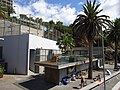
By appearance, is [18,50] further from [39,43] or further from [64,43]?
[64,43]

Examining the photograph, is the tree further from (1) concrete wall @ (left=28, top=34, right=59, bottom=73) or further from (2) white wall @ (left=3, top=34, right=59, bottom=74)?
(2) white wall @ (left=3, top=34, right=59, bottom=74)

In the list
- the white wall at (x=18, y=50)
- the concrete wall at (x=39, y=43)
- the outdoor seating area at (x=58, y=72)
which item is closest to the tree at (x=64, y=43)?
the concrete wall at (x=39, y=43)

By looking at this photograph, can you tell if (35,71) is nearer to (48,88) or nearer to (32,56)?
(32,56)

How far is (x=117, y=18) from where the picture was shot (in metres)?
48.4

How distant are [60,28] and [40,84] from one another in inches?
2244

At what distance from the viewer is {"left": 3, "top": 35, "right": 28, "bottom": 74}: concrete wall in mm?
35188

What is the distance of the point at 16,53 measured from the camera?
36.2 meters

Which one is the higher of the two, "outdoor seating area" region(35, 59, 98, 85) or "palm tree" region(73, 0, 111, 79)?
"palm tree" region(73, 0, 111, 79)

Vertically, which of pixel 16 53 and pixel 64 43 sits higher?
pixel 64 43

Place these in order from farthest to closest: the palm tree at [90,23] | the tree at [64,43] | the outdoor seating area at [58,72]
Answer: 1. the tree at [64,43]
2. the palm tree at [90,23]
3. the outdoor seating area at [58,72]

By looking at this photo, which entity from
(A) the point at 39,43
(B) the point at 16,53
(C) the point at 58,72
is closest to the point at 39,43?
(A) the point at 39,43

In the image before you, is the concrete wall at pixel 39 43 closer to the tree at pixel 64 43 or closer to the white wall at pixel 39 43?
the white wall at pixel 39 43

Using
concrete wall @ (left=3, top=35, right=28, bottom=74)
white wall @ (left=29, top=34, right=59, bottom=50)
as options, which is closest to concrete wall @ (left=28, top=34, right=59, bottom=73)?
white wall @ (left=29, top=34, right=59, bottom=50)

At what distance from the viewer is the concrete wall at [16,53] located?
35.2 metres
